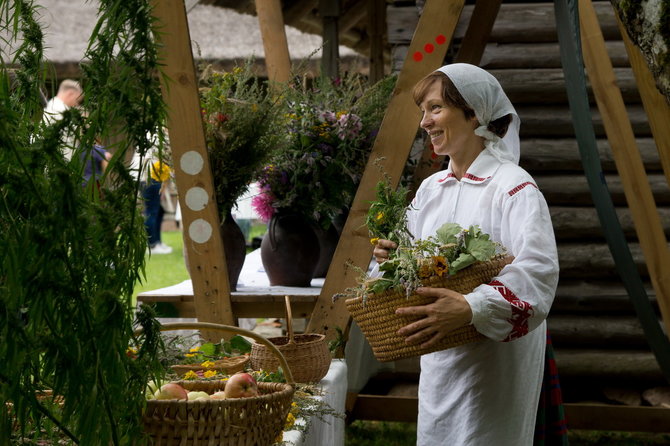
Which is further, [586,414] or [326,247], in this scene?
[586,414]

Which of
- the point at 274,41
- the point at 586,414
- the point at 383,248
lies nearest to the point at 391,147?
the point at 383,248

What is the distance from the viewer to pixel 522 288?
2621 mm

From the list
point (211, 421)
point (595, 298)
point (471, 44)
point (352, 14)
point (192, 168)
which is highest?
point (352, 14)

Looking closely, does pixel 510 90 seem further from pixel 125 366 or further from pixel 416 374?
pixel 125 366

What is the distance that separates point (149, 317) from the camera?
1.91 metres

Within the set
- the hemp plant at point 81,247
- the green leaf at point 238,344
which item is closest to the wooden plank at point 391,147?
the green leaf at point 238,344

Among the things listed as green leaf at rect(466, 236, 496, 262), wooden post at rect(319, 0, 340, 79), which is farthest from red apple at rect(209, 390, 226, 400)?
wooden post at rect(319, 0, 340, 79)

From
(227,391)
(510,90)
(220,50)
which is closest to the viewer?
(227,391)

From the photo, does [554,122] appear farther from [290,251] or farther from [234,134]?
[234,134]

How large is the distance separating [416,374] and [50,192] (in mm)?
4739

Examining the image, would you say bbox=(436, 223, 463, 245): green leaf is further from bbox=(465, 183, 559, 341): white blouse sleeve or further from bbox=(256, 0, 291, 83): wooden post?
bbox=(256, 0, 291, 83): wooden post

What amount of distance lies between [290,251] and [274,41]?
8.20 ft

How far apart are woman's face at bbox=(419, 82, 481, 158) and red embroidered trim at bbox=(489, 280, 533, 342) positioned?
22.3 inches

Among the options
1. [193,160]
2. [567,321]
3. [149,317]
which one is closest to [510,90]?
[567,321]
